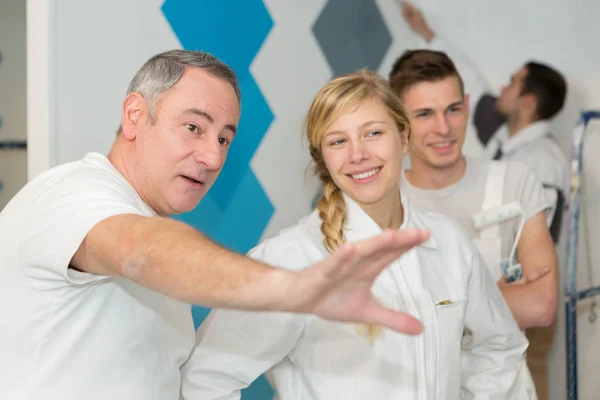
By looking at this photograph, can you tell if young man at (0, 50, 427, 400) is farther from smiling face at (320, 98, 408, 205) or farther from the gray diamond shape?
the gray diamond shape

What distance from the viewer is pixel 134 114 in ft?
3.72

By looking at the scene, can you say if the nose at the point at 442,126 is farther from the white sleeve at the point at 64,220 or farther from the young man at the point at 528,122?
the white sleeve at the point at 64,220

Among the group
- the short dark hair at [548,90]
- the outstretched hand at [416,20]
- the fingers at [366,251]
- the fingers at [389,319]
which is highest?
the outstretched hand at [416,20]

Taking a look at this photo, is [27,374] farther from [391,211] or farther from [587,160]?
[587,160]

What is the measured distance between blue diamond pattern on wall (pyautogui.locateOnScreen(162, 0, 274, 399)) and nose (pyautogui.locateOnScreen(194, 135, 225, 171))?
714 millimetres

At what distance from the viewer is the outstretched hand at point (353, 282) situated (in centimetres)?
67

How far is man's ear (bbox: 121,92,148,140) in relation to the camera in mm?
1127

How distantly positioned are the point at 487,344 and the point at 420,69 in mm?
781

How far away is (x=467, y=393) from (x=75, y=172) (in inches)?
38.6

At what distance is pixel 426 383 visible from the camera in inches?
51.1

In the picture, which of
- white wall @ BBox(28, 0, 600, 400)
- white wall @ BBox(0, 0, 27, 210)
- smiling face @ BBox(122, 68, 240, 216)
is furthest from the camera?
white wall @ BBox(0, 0, 27, 210)

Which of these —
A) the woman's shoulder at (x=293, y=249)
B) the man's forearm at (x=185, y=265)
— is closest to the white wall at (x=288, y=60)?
the woman's shoulder at (x=293, y=249)

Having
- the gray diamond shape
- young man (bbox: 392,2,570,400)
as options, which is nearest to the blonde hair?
the gray diamond shape

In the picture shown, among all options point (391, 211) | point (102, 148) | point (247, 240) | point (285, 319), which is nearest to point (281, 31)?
point (247, 240)
